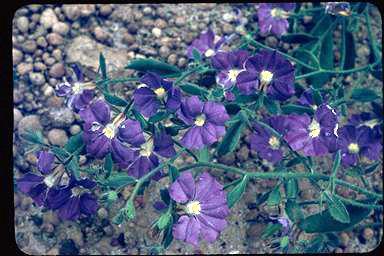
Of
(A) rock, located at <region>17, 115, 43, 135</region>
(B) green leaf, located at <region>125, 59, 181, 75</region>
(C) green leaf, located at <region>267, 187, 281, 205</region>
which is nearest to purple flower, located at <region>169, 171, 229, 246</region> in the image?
(C) green leaf, located at <region>267, 187, 281, 205</region>

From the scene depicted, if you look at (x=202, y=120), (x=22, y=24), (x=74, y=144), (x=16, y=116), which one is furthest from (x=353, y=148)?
(x=22, y=24)

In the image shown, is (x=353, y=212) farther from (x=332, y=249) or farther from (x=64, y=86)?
(x=64, y=86)

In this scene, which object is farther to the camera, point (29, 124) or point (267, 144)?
point (29, 124)

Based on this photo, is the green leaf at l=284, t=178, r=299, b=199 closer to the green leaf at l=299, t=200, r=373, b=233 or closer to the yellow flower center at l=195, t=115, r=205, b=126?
the green leaf at l=299, t=200, r=373, b=233

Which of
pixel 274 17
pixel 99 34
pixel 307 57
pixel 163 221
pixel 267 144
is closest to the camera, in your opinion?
pixel 163 221

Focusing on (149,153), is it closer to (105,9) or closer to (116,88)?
(116,88)

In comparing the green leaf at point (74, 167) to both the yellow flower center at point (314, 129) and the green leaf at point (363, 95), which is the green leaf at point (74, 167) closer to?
the yellow flower center at point (314, 129)

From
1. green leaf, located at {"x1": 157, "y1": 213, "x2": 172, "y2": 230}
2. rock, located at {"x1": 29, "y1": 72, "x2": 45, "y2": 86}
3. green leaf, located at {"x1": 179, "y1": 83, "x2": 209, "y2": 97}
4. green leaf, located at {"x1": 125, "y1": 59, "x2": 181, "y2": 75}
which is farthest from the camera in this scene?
rock, located at {"x1": 29, "y1": 72, "x2": 45, "y2": 86}
